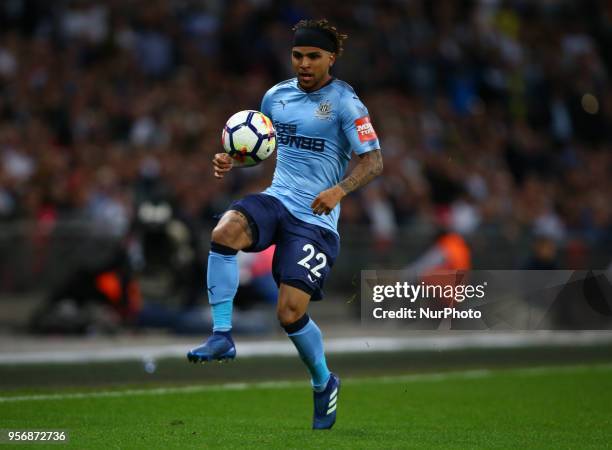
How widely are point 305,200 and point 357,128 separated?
62cm

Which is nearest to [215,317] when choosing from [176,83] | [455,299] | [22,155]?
[455,299]

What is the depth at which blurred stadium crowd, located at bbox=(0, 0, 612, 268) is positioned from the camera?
18938 mm

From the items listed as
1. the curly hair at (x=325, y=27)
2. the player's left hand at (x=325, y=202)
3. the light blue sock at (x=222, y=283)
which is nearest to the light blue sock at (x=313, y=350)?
the light blue sock at (x=222, y=283)

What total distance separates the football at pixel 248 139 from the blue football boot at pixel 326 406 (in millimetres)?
1666

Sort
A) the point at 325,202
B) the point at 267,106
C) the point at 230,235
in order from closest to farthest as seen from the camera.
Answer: the point at 325,202 → the point at 230,235 → the point at 267,106

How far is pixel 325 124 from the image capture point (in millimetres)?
9086

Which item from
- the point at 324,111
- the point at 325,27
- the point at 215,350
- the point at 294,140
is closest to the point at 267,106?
the point at 294,140

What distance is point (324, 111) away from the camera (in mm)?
9094

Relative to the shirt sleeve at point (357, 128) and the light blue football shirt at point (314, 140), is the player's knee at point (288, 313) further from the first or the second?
the shirt sleeve at point (357, 128)

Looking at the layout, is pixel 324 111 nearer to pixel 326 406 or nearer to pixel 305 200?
pixel 305 200

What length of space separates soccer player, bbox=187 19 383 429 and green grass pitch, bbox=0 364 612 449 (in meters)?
0.63

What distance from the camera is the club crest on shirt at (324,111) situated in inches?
358

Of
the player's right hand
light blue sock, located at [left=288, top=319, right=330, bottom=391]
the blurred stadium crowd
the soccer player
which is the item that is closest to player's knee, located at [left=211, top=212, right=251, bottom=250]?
the soccer player

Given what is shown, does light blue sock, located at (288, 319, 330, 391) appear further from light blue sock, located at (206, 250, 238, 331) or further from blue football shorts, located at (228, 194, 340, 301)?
light blue sock, located at (206, 250, 238, 331)
